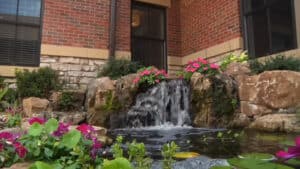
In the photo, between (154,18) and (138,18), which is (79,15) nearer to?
(138,18)

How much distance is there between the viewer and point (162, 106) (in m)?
5.63

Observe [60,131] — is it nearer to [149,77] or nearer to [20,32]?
[149,77]

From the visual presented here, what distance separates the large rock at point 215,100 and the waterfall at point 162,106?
36 cm

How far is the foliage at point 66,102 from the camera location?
6109 millimetres

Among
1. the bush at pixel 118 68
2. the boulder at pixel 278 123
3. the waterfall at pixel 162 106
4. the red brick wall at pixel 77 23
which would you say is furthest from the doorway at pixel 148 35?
the boulder at pixel 278 123

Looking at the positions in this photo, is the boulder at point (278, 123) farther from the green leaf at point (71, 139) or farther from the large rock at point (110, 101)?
the green leaf at point (71, 139)

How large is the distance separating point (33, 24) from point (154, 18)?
12.0 ft

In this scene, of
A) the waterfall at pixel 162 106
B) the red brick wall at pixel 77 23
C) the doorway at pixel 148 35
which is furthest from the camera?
the doorway at pixel 148 35

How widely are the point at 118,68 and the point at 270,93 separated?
140 inches

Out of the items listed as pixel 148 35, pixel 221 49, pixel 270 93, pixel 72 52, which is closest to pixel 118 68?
pixel 72 52

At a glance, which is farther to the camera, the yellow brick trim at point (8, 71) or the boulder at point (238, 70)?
the yellow brick trim at point (8, 71)

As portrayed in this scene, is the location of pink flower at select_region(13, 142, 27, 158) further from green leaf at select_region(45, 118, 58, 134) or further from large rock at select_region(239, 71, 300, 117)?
large rock at select_region(239, 71, 300, 117)

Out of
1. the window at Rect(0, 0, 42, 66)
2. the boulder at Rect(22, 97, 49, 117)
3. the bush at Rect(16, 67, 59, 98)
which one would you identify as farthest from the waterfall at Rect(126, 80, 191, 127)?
the window at Rect(0, 0, 42, 66)

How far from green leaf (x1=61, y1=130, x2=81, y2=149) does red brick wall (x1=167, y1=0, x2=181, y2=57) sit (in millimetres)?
7296
